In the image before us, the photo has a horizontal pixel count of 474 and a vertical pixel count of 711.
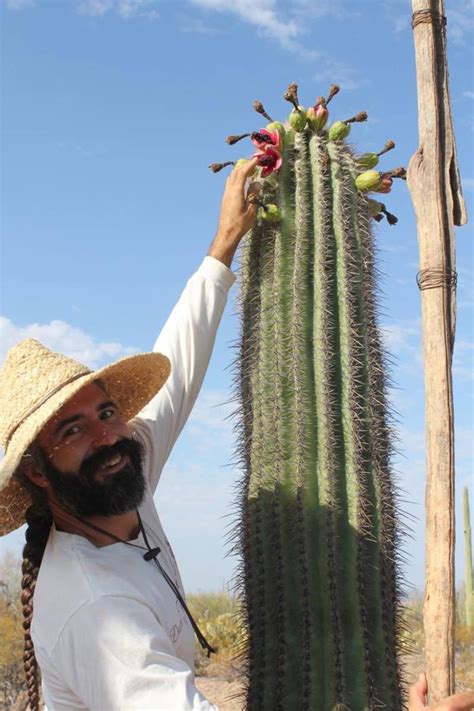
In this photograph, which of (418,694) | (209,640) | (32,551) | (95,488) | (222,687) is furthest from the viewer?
(209,640)

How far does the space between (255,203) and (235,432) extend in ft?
2.67

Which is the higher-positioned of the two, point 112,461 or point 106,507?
point 112,461

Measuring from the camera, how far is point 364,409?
2.88 meters

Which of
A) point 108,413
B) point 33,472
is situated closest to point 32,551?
point 33,472

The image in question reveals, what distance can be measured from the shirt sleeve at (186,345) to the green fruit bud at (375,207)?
22.2 inches

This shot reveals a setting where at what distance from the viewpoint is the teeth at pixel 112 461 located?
8.74 ft

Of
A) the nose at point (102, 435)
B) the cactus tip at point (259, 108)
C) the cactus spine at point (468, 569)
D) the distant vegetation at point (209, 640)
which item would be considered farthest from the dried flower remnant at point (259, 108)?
the cactus spine at point (468, 569)

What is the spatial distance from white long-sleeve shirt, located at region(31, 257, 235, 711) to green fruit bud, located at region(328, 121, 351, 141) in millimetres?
1443

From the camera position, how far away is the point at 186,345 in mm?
3303

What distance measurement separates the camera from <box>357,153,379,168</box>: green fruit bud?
315 centimetres

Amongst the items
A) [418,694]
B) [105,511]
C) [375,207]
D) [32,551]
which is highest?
[375,207]

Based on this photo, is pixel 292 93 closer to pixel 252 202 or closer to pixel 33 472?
pixel 252 202

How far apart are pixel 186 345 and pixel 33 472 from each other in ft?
2.75

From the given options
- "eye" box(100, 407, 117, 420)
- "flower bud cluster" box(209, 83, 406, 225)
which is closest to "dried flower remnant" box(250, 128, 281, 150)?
"flower bud cluster" box(209, 83, 406, 225)
